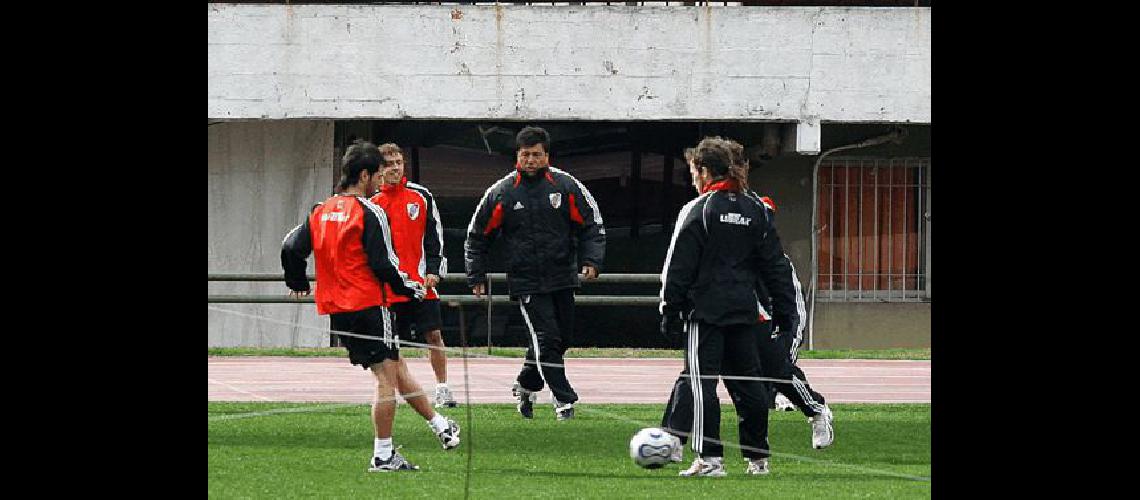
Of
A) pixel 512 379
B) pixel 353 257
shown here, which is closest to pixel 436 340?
pixel 353 257

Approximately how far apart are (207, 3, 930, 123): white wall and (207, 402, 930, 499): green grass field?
Result: 8350mm

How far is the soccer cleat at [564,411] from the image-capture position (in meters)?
12.2

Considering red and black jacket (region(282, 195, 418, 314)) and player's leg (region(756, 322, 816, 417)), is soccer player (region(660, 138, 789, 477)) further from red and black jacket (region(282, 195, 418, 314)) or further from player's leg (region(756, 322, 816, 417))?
red and black jacket (region(282, 195, 418, 314))

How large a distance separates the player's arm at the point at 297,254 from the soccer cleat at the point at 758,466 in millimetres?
2543

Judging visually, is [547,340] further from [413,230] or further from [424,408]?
[424,408]

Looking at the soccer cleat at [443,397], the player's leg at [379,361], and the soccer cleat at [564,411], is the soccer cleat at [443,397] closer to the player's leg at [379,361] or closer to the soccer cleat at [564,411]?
the soccer cleat at [564,411]

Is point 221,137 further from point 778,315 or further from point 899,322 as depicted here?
point 778,315

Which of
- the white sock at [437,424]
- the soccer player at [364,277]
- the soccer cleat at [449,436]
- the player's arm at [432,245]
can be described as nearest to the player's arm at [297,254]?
the soccer player at [364,277]

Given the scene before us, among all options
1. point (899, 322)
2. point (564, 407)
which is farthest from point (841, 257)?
point (564, 407)

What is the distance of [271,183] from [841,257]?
7.33 m

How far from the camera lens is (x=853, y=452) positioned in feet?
35.7

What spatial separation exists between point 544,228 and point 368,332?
9.49 ft
